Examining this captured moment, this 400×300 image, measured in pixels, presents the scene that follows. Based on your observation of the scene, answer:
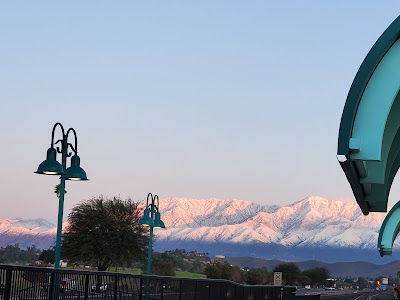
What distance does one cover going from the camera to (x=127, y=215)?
8650 cm

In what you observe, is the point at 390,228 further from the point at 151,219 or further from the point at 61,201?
the point at 151,219

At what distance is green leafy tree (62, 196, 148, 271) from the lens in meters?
83.2

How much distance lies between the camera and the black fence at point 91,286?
1373 centimetres

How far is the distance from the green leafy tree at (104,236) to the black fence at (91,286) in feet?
178

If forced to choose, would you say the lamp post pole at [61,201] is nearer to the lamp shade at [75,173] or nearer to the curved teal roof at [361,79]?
the lamp shade at [75,173]

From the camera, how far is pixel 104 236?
82.4 metres

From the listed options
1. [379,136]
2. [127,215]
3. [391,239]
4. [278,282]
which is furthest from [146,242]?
[379,136]

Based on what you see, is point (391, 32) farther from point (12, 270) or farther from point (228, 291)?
point (228, 291)

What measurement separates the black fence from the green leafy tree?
54.1m

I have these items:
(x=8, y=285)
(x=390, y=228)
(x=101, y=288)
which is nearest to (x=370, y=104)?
(x=8, y=285)

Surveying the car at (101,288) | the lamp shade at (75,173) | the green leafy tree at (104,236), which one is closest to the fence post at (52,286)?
the car at (101,288)

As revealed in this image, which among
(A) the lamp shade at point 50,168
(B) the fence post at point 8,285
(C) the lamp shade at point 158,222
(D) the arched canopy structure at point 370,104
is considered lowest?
(B) the fence post at point 8,285

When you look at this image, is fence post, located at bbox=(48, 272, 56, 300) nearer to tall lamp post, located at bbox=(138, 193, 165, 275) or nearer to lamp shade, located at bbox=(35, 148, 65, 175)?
lamp shade, located at bbox=(35, 148, 65, 175)

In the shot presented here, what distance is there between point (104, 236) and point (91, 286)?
65766 mm
